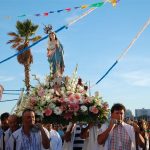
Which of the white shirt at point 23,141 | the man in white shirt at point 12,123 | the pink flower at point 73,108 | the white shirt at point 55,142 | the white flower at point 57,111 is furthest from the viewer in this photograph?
the white shirt at point 55,142

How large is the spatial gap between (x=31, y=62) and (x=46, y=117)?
2288cm

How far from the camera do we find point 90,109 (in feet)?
27.3

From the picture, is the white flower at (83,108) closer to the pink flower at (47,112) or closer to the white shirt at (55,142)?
the pink flower at (47,112)

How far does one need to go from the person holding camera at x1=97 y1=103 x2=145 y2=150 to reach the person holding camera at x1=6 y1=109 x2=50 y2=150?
943 millimetres

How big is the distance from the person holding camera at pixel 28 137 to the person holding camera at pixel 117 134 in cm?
94

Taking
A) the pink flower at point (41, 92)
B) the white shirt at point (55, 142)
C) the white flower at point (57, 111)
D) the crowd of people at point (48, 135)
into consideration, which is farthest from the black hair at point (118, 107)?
the white shirt at point (55, 142)

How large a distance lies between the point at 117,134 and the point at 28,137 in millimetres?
1475

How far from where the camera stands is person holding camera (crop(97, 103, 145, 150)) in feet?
23.0

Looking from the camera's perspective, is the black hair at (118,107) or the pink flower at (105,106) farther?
the pink flower at (105,106)

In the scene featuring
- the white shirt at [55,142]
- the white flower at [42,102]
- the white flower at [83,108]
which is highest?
the white flower at [42,102]

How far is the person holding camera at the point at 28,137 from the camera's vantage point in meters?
6.66

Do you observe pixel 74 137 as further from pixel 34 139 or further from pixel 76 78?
pixel 34 139

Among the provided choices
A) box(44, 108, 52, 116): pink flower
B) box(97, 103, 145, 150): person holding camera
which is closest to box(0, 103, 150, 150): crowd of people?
box(97, 103, 145, 150): person holding camera

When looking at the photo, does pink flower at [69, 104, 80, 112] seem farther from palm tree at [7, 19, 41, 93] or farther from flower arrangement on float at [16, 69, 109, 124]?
palm tree at [7, 19, 41, 93]
